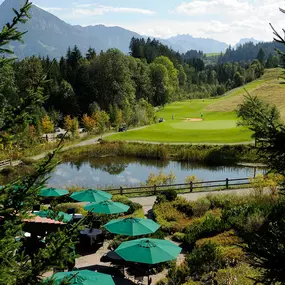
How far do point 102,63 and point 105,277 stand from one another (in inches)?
2518

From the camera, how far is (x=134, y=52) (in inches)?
4946

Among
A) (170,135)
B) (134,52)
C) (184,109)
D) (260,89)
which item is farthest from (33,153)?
(134,52)

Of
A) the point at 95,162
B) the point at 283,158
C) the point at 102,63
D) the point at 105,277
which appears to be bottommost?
the point at 95,162

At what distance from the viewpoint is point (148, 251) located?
12.7m

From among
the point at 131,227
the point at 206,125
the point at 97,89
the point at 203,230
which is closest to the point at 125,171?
the point at 203,230

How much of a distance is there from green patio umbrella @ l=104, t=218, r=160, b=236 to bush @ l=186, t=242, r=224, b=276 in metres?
1.85

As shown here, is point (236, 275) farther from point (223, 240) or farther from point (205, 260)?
point (223, 240)

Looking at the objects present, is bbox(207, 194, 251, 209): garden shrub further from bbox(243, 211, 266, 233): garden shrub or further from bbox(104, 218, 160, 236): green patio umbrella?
bbox(104, 218, 160, 236): green patio umbrella

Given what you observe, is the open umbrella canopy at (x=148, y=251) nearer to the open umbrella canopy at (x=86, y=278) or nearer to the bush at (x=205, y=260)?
the bush at (x=205, y=260)

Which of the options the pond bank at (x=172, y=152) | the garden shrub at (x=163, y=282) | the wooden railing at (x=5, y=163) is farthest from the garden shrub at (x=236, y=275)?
the pond bank at (x=172, y=152)

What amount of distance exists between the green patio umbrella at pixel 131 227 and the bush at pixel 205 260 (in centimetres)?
185

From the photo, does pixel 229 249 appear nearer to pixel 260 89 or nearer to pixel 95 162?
pixel 95 162

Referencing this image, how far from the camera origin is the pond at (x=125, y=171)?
35.3 metres

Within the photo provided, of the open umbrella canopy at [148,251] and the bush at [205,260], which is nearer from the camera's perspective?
the open umbrella canopy at [148,251]
